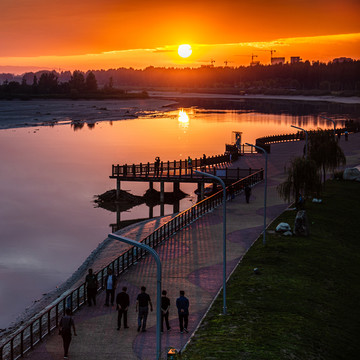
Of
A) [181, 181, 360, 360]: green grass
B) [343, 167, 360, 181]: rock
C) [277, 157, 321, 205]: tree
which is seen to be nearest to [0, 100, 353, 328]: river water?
[181, 181, 360, 360]: green grass

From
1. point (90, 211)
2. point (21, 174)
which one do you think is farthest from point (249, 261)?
point (21, 174)

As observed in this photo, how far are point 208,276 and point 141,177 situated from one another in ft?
90.7

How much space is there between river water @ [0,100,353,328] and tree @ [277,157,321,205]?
499 inches

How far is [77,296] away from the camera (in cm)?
2406

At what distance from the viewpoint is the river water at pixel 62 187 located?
3478 centimetres

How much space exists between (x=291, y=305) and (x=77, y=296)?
8.68 meters

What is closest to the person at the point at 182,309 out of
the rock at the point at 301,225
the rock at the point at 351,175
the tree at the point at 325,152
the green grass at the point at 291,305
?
the green grass at the point at 291,305

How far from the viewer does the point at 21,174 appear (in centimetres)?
6862

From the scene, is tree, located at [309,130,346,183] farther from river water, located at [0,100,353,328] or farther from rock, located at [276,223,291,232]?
rock, located at [276,223,291,232]

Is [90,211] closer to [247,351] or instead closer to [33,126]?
[247,351]

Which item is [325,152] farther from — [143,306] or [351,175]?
[143,306]

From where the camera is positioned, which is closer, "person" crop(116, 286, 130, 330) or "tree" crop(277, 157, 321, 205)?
"person" crop(116, 286, 130, 330)

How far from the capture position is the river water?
34.8 metres

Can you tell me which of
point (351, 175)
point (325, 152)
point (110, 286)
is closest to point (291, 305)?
point (110, 286)
